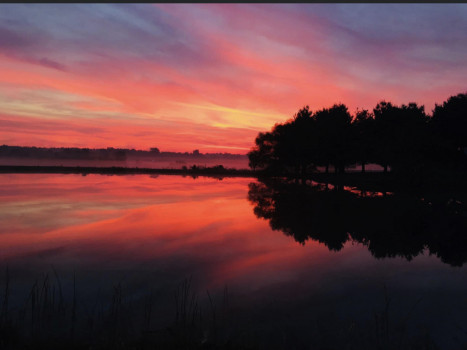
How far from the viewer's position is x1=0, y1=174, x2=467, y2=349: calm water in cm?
1065

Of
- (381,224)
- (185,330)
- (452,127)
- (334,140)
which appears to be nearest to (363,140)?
(334,140)

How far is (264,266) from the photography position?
51.7 ft

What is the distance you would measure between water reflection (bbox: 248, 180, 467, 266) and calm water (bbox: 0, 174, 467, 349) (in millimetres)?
190

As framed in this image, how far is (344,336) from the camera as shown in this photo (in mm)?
9281

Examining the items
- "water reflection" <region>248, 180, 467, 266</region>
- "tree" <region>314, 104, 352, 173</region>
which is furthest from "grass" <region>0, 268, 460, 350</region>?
"tree" <region>314, 104, 352, 173</region>

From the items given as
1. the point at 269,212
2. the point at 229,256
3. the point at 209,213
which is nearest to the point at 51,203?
the point at 209,213

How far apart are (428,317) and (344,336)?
11.2ft

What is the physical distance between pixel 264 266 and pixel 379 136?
7530 cm

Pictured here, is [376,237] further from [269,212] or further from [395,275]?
[269,212]

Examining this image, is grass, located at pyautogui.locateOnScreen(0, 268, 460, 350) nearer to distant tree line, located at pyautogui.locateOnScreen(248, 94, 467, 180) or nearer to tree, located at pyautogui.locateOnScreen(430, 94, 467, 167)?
distant tree line, located at pyautogui.locateOnScreen(248, 94, 467, 180)

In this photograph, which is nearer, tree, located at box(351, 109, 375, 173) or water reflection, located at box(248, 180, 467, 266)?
water reflection, located at box(248, 180, 467, 266)

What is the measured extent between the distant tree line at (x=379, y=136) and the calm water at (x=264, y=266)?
51749 mm

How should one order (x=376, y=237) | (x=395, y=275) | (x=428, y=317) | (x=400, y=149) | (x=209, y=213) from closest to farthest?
1. (x=428, y=317)
2. (x=395, y=275)
3. (x=376, y=237)
4. (x=209, y=213)
5. (x=400, y=149)

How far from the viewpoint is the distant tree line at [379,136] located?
7206 cm
